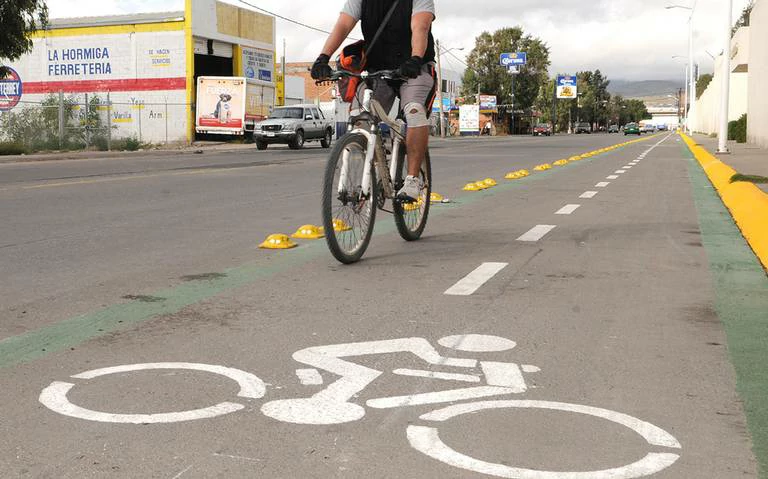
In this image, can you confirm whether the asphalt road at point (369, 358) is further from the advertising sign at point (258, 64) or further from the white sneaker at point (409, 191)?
the advertising sign at point (258, 64)

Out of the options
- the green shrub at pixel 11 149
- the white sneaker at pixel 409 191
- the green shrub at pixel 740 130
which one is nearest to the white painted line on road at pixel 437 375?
the white sneaker at pixel 409 191

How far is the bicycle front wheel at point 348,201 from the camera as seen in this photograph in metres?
5.99

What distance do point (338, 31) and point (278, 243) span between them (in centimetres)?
169

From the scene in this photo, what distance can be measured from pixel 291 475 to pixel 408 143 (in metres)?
4.36

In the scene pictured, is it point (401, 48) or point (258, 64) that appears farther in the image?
point (258, 64)

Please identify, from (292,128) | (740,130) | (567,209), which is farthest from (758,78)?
(567,209)

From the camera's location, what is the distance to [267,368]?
361 centimetres

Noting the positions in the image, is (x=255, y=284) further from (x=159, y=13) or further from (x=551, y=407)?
(x=159, y=13)

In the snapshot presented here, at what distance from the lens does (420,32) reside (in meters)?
6.35

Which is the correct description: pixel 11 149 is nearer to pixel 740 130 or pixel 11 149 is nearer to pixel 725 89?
pixel 725 89

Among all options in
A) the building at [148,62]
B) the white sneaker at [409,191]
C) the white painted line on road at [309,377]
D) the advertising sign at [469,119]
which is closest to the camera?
the white painted line on road at [309,377]

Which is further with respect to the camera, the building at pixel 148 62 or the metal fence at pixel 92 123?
the building at pixel 148 62

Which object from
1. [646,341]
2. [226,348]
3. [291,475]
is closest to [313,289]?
[226,348]

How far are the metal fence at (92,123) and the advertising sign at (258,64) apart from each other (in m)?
5.65
